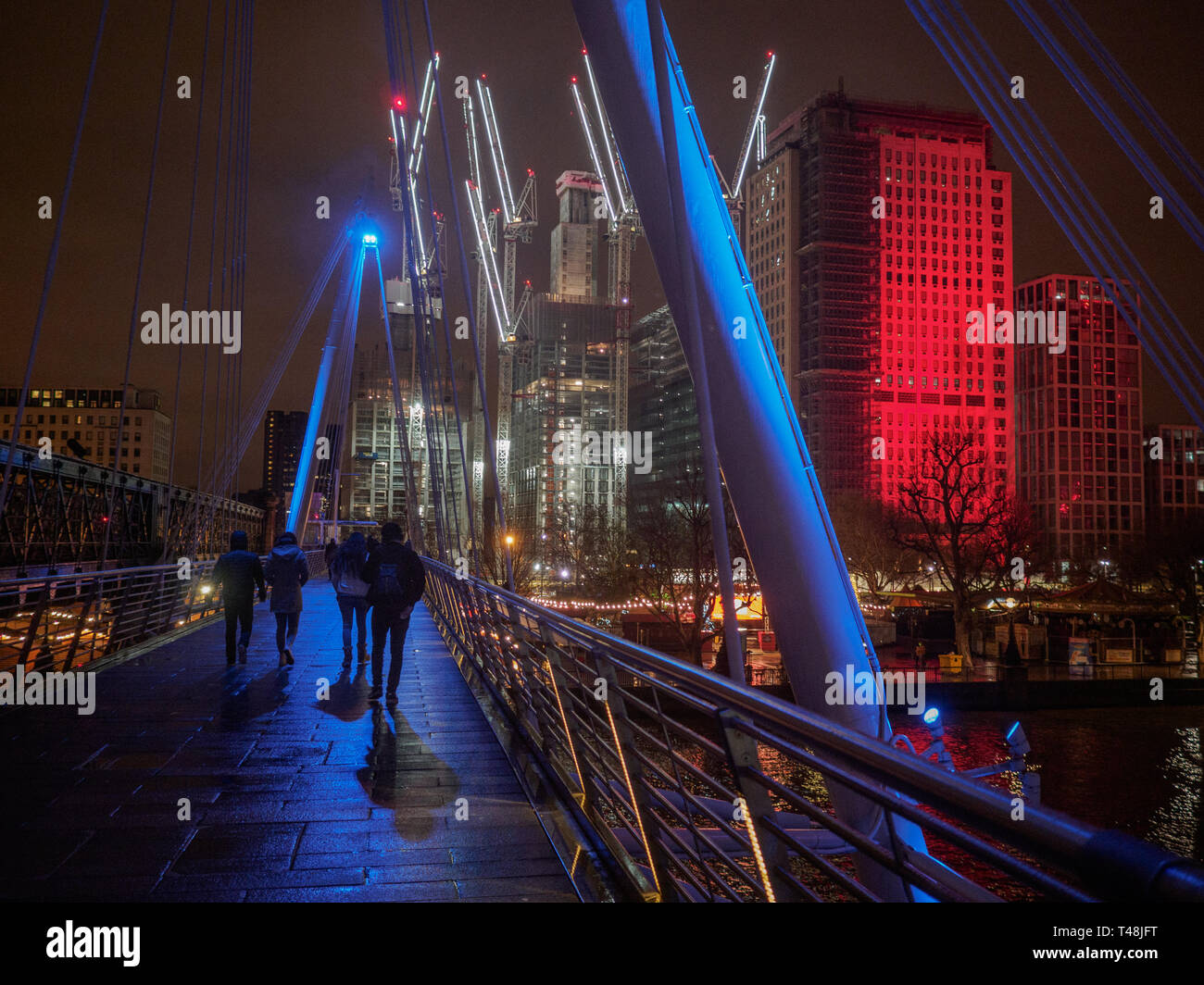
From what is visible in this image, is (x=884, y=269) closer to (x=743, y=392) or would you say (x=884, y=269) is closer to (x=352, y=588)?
(x=352, y=588)

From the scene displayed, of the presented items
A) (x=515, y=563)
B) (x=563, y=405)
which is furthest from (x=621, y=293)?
(x=515, y=563)

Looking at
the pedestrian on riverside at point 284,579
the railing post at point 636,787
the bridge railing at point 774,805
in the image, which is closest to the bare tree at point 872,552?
the pedestrian on riverside at point 284,579

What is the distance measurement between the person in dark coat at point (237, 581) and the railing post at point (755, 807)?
Result: 10564 mm

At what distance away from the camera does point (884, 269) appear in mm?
131375

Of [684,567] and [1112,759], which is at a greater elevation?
[684,567]

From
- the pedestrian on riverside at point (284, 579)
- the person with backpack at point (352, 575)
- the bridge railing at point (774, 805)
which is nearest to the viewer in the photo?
the bridge railing at point (774, 805)

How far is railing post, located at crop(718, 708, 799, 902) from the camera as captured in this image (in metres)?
2.97

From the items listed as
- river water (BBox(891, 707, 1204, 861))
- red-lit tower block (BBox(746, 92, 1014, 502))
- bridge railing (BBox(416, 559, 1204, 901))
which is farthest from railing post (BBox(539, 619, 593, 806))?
red-lit tower block (BBox(746, 92, 1014, 502))

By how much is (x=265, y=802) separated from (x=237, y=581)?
290 inches

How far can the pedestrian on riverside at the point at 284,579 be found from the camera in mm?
12773

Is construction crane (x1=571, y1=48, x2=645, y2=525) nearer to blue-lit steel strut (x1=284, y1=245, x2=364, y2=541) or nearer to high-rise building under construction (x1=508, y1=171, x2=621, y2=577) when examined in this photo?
high-rise building under construction (x1=508, y1=171, x2=621, y2=577)

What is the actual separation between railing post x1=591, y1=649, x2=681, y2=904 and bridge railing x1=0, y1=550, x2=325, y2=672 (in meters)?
6.75
